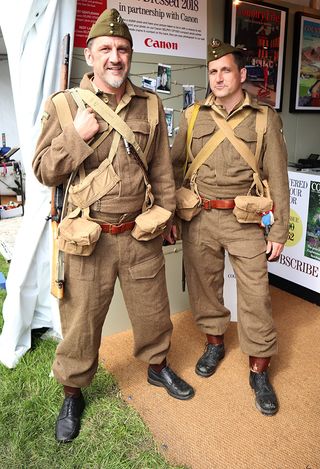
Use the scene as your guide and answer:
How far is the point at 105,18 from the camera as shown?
190 cm

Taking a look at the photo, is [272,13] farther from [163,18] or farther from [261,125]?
[261,125]

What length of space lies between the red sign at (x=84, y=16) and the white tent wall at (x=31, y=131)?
155mm

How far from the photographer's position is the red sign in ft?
8.73

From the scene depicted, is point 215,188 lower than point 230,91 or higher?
lower

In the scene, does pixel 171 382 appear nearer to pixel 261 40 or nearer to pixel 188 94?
pixel 188 94

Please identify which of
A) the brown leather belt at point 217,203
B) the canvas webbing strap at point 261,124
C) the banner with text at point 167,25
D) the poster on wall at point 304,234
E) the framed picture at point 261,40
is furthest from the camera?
the poster on wall at point 304,234

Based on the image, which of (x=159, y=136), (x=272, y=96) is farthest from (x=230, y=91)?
(x=272, y=96)

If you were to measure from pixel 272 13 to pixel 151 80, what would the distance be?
1529mm

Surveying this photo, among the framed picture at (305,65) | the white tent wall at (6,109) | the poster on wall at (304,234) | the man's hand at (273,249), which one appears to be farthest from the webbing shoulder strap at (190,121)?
the white tent wall at (6,109)

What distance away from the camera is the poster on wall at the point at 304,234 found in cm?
359

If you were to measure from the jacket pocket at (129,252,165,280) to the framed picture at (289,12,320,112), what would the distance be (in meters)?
2.63

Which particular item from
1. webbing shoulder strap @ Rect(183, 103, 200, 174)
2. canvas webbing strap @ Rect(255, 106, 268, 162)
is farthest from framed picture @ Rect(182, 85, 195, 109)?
canvas webbing strap @ Rect(255, 106, 268, 162)

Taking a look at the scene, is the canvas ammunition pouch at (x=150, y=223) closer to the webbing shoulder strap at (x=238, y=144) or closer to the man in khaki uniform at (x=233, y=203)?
the man in khaki uniform at (x=233, y=203)

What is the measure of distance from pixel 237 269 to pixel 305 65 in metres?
2.63
